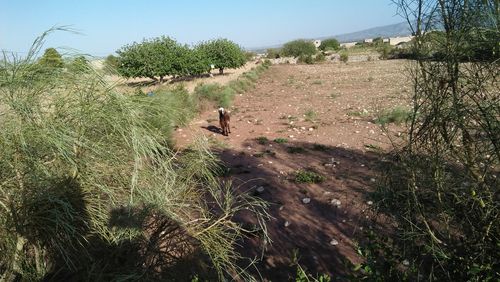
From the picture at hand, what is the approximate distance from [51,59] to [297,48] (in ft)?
246

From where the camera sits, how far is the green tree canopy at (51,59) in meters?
2.64

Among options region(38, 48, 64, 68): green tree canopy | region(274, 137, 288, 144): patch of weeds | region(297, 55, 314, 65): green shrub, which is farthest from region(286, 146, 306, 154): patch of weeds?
region(297, 55, 314, 65): green shrub

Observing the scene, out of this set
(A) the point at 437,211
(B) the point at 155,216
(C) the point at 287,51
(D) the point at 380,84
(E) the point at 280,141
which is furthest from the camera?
(C) the point at 287,51

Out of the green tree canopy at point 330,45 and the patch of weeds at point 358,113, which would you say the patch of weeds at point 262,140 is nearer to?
the patch of weeds at point 358,113

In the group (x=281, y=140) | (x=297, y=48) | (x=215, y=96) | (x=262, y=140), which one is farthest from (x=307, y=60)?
(x=281, y=140)

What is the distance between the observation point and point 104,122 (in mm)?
2752

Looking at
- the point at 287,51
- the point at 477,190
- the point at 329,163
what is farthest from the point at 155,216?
the point at 287,51

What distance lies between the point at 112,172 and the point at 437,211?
232 centimetres

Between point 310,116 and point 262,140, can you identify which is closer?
point 262,140

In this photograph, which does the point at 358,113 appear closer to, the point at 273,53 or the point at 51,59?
the point at 51,59

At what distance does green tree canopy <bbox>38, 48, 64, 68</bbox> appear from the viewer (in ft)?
8.65

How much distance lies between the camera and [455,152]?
7.61ft

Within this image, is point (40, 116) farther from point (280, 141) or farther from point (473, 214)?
point (280, 141)

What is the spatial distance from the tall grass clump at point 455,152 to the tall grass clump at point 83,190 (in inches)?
57.6
